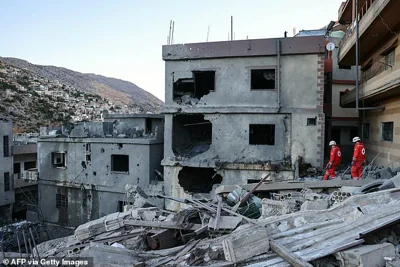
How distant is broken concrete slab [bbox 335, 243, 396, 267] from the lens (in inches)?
183

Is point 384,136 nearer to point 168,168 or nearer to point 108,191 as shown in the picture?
point 168,168

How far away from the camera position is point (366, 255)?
15.3ft

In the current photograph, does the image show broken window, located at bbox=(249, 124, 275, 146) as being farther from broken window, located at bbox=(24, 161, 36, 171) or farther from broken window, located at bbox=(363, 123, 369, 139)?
broken window, located at bbox=(24, 161, 36, 171)

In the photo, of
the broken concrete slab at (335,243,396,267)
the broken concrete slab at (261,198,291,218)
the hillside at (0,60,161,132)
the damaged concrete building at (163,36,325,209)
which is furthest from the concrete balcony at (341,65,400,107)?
the hillside at (0,60,161,132)

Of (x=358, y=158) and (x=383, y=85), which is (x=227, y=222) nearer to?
(x=358, y=158)

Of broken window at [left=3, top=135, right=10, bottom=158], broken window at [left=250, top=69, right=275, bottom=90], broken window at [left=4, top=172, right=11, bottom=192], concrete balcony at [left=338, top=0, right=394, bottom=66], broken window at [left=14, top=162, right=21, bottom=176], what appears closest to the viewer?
concrete balcony at [left=338, top=0, right=394, bottom=66]

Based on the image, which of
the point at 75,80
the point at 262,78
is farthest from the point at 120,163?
the point at 75,80

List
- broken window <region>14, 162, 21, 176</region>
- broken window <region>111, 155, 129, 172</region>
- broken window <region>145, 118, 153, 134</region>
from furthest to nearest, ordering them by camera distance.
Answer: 1. broken window <region>14, 162, 21, 176</region>
2. broken window <region>145, 118, 153, 134</region>
3. broken window <region>111, 155, 129, 172</region>

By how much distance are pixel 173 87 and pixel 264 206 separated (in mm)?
10269

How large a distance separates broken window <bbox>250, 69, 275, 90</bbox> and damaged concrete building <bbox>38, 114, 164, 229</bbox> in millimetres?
6242

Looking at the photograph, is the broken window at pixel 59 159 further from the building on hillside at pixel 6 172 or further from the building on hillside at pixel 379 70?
the building on hillside at pixel 379 70

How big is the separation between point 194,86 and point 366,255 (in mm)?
14597

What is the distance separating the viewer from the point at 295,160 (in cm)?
1530

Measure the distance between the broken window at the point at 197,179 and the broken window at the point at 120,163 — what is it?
3.92 meters
